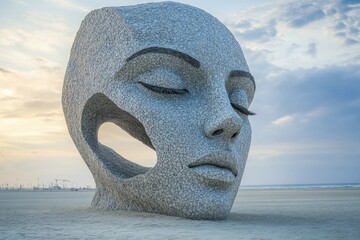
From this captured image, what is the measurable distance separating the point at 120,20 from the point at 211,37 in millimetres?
2544

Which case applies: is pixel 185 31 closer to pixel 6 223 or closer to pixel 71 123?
pixel 71 123

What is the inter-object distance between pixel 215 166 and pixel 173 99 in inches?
80.3

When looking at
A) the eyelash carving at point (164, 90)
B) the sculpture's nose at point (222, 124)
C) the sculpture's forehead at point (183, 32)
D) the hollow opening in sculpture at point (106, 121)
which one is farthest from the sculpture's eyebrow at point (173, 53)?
the hollow opening in sculpture at point (106, 121)

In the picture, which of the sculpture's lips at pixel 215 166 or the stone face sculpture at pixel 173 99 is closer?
the sculpture's lips at pixel 215 166

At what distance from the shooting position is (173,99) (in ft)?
43.8

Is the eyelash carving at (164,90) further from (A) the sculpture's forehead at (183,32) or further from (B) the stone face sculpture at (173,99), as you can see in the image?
(A) the sculpture's forehead at (183,32)

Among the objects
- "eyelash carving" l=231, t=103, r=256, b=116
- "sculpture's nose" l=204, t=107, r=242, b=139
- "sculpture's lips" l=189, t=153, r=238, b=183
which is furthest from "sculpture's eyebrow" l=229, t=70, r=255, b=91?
"sculpture's lips" l=189, t=153, r=238, b=183

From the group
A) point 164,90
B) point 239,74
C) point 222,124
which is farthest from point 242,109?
point 164,90

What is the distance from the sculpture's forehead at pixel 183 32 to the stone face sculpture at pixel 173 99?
3 centimetres

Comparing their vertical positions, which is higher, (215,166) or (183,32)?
(183,32)

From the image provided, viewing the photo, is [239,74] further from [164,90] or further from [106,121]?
[106,121]

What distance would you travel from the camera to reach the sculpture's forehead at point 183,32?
13438 mm

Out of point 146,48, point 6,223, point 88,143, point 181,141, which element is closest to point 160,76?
point 146,48

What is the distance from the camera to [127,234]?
10.0m
